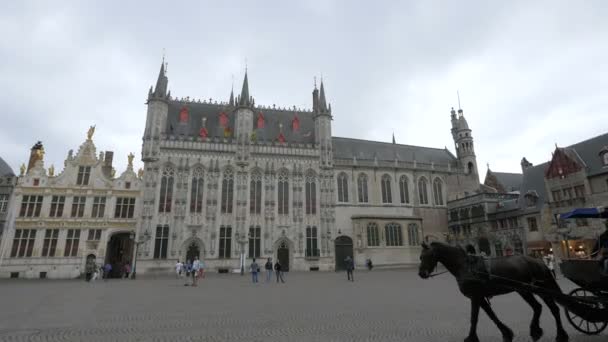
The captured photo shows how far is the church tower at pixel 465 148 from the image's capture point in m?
50.7

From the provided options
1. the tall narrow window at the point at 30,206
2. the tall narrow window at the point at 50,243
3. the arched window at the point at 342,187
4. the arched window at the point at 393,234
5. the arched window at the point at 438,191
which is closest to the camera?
the tall narrow window at the point at 50,243

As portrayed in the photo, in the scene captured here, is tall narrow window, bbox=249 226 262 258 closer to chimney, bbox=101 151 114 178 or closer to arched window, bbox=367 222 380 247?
arched window, bbox=367 222 380 247

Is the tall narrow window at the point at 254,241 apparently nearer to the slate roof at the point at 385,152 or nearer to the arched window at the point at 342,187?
the arched window at the point at 342,187

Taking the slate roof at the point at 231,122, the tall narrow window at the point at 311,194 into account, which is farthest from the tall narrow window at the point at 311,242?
the slate roof at the point at 231,122

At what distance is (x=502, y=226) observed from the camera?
39094 mm

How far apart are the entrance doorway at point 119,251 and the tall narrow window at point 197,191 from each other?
8293 millimetres

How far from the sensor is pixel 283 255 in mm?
39094

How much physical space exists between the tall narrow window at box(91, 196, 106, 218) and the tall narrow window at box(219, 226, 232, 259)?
12227 mm

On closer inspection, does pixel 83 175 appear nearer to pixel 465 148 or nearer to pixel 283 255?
pixel 283 255

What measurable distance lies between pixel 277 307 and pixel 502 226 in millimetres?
36373

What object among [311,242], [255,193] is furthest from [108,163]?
[311,242]

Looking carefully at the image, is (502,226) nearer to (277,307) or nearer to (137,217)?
(277,307)

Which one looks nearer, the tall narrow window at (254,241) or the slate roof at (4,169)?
the tall narrow window at (254,241)

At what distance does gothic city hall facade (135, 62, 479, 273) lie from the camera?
36.9 metres
